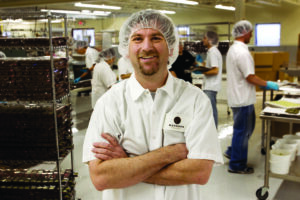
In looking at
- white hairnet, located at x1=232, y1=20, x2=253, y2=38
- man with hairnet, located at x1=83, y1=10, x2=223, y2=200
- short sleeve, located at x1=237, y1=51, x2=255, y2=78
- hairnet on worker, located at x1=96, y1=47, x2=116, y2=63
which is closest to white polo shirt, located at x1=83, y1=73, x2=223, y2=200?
man with hairnet, located at x1=83, y1=10, x2=223, y2=200

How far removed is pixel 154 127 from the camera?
50.6 inches

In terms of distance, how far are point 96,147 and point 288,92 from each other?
317 cm

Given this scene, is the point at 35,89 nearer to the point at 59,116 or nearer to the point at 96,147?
the point at 59,116

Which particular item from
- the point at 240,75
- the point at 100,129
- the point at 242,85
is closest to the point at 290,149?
the point at 242,85

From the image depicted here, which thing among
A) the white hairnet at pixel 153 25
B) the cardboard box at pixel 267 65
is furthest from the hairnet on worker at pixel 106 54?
the cardboard box at pixel 267 65

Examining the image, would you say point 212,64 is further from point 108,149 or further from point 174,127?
point 108,149

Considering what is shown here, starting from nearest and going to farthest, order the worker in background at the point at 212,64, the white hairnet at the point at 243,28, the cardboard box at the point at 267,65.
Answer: the white hairnet at the point at 243,28, the worker in background at the point at 212,64, the cardboard box at the point at 267,65

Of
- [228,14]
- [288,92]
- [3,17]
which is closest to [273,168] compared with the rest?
[288,92]

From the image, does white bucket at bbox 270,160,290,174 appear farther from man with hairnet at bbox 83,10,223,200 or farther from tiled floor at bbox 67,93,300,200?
man with hairnet at bbox 83,10,223,200

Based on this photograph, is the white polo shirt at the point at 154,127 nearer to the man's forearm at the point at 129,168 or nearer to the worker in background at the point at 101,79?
the man's forearm at the point at 129,168

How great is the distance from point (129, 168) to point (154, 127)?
20 cm

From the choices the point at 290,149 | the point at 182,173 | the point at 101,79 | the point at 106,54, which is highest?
the point at 106,54

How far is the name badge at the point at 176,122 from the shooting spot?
1.27 meters

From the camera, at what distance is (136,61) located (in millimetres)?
1292
